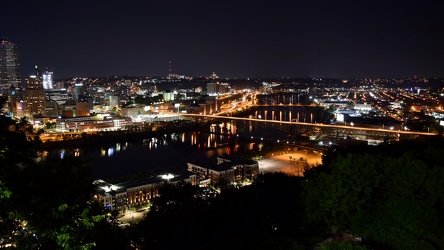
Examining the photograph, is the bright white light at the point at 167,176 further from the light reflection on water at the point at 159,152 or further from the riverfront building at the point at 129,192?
the light reflection on water at the point at 159,152

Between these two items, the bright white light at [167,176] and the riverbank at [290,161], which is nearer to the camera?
the bright white light at [167,176]

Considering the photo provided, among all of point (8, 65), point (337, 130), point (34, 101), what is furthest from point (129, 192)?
point (8, 65)

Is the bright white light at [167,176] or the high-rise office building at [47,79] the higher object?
the high-rise office building at [47,79]

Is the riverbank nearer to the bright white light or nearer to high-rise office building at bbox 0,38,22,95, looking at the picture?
the bright white light

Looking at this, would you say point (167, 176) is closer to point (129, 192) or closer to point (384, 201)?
point (129, 192)

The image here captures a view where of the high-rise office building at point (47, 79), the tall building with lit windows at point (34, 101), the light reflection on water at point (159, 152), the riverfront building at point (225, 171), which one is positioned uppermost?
the high-rise office building at point (47, 79)

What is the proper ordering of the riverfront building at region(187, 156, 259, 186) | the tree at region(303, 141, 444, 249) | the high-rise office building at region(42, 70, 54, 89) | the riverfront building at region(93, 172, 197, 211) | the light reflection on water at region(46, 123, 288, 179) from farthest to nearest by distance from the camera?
the high-rise office building at region(42, 70, 54, 89) < the light reflection on water at region(46, 123, 288, 179) < the riverfront building at region(187, 156, 259, 186) < the riverfront building at region(93, 172, 197, 211) < the tree at region(303, 141, 444, 249)

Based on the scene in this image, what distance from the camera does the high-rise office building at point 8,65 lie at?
22625mm

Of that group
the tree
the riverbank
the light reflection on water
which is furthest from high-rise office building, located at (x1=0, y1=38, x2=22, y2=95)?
the tree

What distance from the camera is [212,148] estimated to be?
398 inches

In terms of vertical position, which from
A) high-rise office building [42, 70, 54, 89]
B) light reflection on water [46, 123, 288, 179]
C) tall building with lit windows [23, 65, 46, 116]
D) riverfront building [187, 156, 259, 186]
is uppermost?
high-rise office building [42, 70, 54, 89]

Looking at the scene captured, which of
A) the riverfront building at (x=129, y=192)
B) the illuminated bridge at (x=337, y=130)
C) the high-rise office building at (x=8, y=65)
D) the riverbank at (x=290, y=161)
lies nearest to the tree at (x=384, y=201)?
the riverfront building at (x=129, y=192)

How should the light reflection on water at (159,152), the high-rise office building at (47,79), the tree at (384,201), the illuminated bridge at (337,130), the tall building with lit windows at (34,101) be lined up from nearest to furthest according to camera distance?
the tree at (384,201) < the light reflection on water at (159,152) < the illuminated bridge at (337,130) < the tall building with lit windows at (34,101) < the high-rise office building at (47,79)

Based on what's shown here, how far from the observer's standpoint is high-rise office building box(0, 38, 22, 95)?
22625 mm
